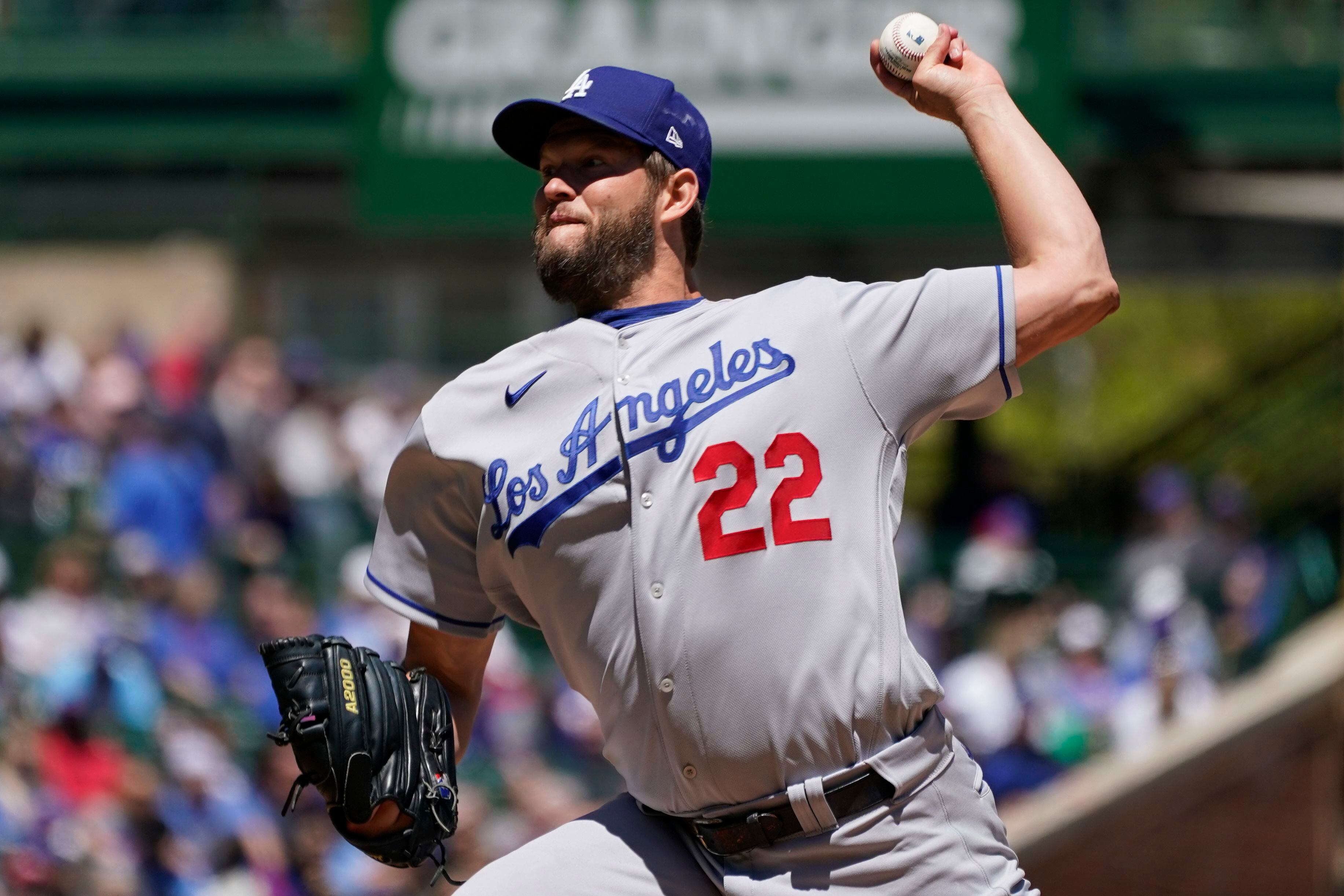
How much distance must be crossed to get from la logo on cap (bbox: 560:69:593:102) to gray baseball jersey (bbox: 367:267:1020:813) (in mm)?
422

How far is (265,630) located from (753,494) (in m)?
6.34

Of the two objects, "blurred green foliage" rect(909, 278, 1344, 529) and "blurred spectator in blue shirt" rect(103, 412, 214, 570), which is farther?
"blurred green foliage" rect(909, 278, 1344, 529)

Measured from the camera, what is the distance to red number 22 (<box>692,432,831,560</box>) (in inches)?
97.0

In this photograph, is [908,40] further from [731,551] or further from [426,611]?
[426,611]

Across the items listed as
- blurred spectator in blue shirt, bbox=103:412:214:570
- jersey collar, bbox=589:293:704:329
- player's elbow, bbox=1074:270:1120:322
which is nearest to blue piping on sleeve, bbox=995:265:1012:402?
player's elbow, bbox=1074:270:1120:322

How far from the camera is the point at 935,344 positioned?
2486 mm

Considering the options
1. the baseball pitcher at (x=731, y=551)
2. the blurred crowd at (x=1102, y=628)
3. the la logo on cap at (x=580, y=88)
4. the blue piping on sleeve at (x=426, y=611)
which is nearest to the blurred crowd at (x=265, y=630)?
the blurred crowd at (x=1102, y=628)

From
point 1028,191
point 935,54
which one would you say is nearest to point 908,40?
point 935,54

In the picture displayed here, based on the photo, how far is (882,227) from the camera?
1183cm

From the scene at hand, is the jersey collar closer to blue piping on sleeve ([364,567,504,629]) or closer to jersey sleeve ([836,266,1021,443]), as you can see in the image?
jersey sleeve ([836,266,1021,443])

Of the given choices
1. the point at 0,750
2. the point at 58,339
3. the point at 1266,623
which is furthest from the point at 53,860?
the point at 1266,623

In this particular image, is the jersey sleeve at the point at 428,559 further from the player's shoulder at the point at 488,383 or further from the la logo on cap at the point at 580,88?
the la logo on cap at the point at 580,88

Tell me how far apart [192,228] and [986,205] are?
6.51m

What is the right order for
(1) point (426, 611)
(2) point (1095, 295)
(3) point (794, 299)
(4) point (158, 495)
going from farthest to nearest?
(4) point (158, 495) → (1) point (426, 611) → (3) point (794, 299) → (2) point (1095, 295)
